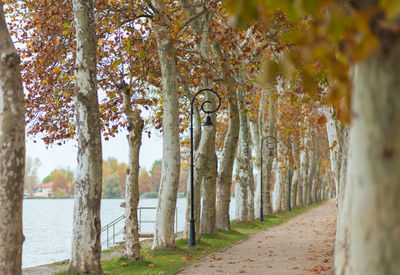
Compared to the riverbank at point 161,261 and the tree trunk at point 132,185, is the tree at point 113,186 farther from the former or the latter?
the tree trunk at point 132,185

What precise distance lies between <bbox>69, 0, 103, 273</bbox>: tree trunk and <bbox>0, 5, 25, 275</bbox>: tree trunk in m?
1.99

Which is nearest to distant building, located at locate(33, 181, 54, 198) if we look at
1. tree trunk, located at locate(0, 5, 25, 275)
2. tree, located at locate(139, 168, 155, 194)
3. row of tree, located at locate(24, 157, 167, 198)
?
row of tree, located at locate(24, 157, 167, 198)

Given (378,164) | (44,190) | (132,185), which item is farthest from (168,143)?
(44,190)

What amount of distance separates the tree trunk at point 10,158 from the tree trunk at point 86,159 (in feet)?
6.53

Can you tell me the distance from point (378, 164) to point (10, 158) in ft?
20.6

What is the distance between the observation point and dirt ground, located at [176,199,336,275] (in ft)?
37.7

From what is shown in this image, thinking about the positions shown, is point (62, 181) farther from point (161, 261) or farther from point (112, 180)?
point (161, 261)

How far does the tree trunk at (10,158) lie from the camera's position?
798 cm

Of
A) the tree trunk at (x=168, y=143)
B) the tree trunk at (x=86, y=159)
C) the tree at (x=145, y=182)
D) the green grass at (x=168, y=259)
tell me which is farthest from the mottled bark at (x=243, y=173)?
the tree at (x=145, y=182)

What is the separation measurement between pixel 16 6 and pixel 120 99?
4297 mm

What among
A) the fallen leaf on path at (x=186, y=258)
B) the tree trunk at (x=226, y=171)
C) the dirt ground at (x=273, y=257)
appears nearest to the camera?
the dirt ground at (x=273, y=257)

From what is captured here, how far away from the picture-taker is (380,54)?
127 inches

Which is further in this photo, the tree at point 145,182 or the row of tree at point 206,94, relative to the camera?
the tree at point 145,182

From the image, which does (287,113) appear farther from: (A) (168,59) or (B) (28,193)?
(B) (28,193)
